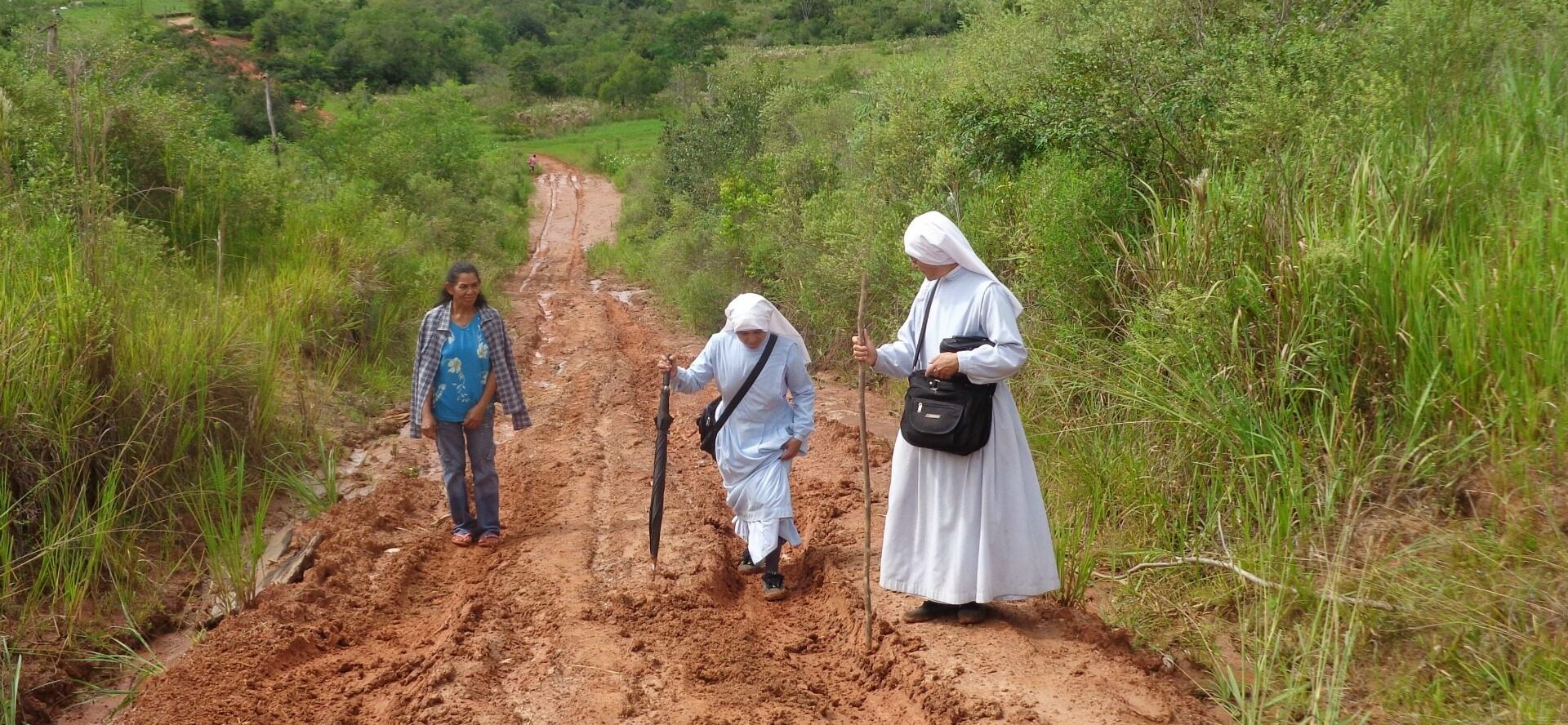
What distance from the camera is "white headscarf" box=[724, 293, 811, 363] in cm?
650

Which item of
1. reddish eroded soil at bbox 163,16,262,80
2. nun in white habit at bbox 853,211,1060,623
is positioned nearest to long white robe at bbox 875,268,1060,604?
nun in white habit at bbox 853,211,1060,623

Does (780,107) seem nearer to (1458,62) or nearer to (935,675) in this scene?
(1458,62)

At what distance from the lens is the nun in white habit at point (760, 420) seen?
6578 mm

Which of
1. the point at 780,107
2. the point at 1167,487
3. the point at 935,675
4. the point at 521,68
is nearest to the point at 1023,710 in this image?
the point at 935,675

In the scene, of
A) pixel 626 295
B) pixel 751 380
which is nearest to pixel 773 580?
pixel 751 380

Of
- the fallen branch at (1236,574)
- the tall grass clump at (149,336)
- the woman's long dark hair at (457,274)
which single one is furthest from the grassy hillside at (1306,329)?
the tall grass clump at (149,336)

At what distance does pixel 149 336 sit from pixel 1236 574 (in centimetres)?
638

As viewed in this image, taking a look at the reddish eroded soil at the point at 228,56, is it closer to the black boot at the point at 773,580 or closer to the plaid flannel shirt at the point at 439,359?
the plaid flannel shirt at the point at 439,359

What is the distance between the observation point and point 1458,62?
7.79 meters

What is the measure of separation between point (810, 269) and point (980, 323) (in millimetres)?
8751

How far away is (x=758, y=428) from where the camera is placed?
678 cm

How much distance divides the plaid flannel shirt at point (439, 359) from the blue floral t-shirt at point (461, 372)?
0.04 m

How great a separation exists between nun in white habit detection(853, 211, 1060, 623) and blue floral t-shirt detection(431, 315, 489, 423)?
3.03 m

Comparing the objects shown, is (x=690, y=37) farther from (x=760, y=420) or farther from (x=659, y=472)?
(x=659, y=472)
